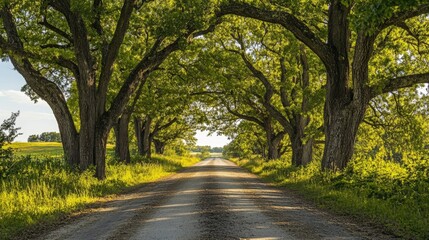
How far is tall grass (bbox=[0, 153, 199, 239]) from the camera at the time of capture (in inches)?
331

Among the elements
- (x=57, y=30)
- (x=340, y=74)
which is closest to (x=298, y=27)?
(x=340, y=74)

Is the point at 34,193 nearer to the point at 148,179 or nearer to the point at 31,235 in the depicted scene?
the point at 31,235

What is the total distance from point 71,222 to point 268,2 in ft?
40.4

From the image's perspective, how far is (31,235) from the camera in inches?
289

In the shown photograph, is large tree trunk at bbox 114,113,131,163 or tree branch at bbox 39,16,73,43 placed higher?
tree branch at bbox 39,16,73,43

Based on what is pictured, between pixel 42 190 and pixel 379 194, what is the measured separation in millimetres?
9883

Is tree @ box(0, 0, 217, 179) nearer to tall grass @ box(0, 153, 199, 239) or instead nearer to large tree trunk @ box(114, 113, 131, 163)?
tall grass @ box(0, 153, 199, 239)

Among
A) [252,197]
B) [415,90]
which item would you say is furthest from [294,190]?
[415,90]

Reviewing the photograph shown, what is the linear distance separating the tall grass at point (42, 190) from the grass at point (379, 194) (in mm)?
7390

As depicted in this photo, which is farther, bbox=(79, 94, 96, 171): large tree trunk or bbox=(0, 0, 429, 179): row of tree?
bbox=(79, 94, 96, 171): large tree trunk

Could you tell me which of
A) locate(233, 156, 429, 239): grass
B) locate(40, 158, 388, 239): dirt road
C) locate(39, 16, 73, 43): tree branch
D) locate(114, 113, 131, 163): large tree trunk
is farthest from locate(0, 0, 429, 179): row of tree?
Answer: locate(40, 158, 388, 239): dirt road

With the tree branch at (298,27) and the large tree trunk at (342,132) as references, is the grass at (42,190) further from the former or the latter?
the tree branch at (298,27)

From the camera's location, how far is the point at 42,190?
11125mm

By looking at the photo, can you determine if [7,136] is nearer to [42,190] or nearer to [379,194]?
[42,190]
